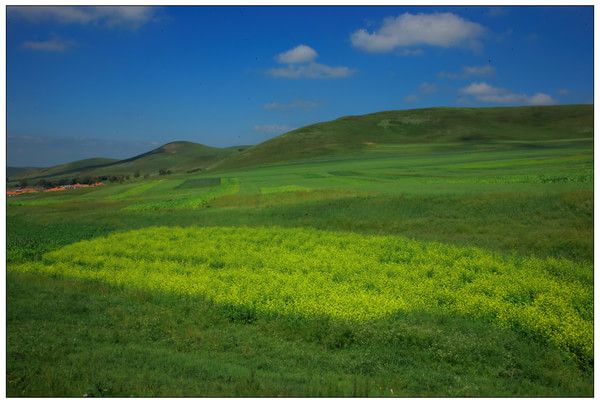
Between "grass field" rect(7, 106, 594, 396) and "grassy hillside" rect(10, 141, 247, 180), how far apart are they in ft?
320

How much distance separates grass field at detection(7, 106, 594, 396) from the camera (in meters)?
9.05

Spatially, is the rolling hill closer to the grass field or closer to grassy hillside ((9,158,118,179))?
grassy hillside ((9,158,118,179))

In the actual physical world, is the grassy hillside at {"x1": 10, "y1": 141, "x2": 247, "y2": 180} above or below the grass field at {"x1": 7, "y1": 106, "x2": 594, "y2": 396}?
above

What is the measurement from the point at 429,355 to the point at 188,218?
19.2 meters

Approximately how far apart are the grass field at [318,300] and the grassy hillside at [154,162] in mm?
97470

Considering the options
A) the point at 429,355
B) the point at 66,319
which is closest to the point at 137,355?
the point at 66,319

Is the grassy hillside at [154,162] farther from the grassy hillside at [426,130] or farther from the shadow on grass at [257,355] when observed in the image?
the shadow on grass at [257,355]

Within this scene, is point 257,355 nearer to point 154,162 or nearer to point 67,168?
point 154,162

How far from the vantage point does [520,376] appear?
370 inches

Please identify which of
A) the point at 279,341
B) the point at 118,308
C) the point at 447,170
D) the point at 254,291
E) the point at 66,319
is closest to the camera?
the point at 279,341

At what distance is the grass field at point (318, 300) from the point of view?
29.7 ft

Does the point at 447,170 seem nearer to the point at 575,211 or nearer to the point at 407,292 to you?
the point at 575,211

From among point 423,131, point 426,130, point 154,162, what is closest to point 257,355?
point 423,131

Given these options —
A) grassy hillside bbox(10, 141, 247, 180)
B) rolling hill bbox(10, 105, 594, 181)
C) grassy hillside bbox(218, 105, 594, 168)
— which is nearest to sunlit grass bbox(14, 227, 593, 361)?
rolling hill bbox(10, 105, 594, 181)
